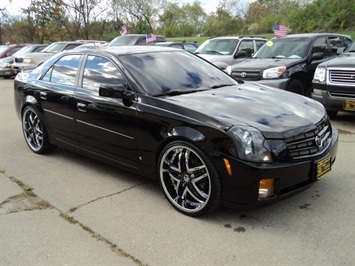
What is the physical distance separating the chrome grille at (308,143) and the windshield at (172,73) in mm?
1283

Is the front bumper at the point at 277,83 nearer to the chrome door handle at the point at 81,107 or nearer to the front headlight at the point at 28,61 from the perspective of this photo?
the chrome door handle at the point at 81,107

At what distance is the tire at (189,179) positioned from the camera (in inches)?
128

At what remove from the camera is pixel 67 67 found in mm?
4918

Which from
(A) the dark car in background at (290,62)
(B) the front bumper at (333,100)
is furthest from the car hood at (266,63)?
(B) the front bumper at (333,100)

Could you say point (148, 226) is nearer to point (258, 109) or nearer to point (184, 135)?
point (184, 135)

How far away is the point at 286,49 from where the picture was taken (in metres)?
8.71

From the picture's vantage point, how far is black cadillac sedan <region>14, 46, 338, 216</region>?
314 cm

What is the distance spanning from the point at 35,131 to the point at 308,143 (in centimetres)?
389

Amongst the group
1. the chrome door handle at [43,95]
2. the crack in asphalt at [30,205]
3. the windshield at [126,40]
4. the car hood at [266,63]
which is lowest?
the crack in asphalt at [30,205]

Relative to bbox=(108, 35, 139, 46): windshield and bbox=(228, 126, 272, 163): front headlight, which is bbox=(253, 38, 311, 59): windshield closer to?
bbox=(228, 126, 272, 163): front headlight

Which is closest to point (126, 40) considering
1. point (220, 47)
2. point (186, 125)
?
point (220, 47)

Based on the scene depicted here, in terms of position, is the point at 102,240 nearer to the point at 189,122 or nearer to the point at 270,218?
the point at 189,122

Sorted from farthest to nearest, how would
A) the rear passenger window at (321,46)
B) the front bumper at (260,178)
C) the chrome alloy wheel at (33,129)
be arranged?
1. the rear passenger window at (321,46)
2. the chrome alloy wheel at (33,129)
3. the front bumper at (260,178)

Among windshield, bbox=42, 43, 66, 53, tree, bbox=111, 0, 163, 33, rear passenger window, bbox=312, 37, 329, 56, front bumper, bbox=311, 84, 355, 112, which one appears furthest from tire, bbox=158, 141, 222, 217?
tree, bbox=111, 0, 163, 33
